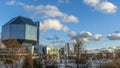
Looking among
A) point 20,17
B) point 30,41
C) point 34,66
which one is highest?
point 20,17

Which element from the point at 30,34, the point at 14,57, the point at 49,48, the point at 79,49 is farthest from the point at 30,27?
the point at 14,57

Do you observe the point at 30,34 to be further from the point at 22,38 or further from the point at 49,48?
the point at 49,48

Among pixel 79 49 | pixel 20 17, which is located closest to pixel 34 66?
pixel 79 49

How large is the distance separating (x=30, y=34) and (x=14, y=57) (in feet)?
503

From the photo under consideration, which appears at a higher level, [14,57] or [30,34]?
[30,34]

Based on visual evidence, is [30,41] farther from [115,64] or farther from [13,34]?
[115,64]

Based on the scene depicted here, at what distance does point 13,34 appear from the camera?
191875mm

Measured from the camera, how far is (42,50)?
18288cm

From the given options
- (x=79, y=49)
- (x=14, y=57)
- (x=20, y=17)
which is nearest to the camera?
(x=14, y=57)

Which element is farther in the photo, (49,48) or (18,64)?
(49,48)

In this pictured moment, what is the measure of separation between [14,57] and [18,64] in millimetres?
3216

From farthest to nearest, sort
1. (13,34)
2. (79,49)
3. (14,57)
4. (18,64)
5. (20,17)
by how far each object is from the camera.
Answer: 1. (13,34)
2. (20,17)
3. (79,49)
4. (14,57)
5. (18,64)

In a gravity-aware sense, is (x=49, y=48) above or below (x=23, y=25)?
below

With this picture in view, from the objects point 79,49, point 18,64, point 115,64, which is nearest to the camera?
point 115,64
